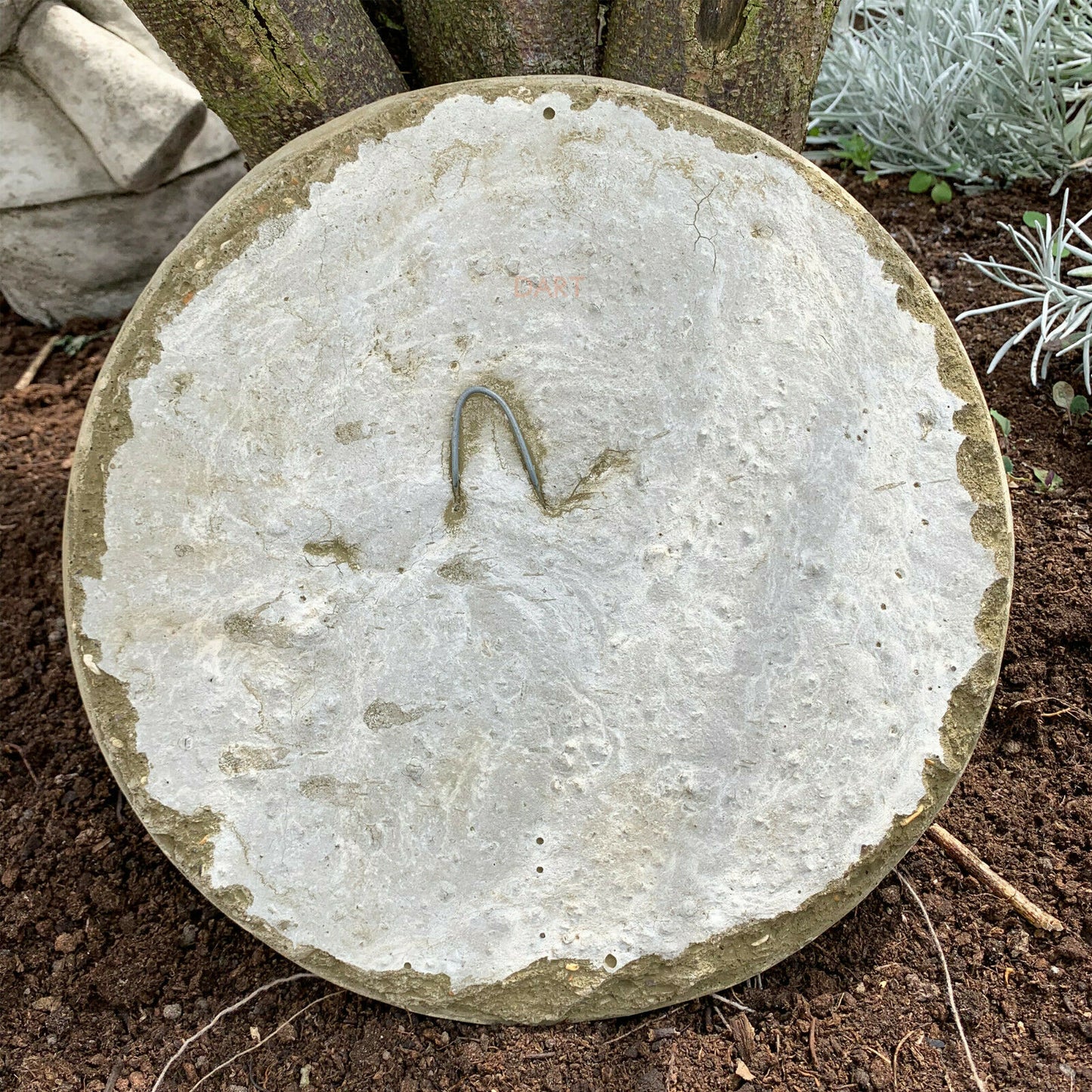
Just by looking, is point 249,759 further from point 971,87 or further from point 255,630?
point 971,87

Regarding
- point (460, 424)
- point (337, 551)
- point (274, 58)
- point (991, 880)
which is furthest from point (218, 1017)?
point (274, 58)

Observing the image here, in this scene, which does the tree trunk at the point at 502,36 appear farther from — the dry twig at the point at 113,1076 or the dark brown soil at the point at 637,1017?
the dry twig at the point at 113,1076

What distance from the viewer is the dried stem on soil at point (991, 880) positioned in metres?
1.71

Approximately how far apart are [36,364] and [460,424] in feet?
5.17

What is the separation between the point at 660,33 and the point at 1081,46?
1.39 m

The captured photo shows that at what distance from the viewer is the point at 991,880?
1761 millimetres

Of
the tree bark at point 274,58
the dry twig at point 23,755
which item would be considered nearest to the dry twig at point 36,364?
the dry twig at point 23,755

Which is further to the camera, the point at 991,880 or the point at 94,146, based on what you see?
the point at 94,146

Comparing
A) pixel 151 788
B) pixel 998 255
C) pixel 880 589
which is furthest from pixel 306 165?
pixel 998 255

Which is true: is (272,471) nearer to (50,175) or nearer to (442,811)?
(442,811)

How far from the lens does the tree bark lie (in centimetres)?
158

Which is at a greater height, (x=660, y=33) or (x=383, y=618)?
(x=660, y=33)

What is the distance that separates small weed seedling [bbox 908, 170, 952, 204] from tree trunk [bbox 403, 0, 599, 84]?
1.24m

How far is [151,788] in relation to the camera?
1518 mm
